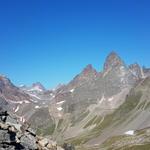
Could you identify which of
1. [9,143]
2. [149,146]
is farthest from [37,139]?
[149,146]

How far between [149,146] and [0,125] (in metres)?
138

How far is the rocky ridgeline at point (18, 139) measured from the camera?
144 ft

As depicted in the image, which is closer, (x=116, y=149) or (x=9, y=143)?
(x=9, y=143)

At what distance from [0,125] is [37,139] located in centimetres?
522

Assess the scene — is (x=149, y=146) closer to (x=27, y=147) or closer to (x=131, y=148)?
(x=131, y=148)

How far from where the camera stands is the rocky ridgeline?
43969 mm

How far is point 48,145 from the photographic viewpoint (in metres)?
48.5

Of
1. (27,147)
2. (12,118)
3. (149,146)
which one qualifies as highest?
(149,146)

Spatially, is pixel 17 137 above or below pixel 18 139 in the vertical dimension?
above

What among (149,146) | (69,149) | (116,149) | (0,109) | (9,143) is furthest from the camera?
(116,149)

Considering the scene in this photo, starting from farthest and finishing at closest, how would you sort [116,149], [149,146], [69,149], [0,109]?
[116,149], [149,146], [69,149], [0,109]

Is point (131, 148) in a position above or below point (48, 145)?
above

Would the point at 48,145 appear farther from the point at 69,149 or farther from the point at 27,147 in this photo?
the point at 69,149

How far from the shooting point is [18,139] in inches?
1767
